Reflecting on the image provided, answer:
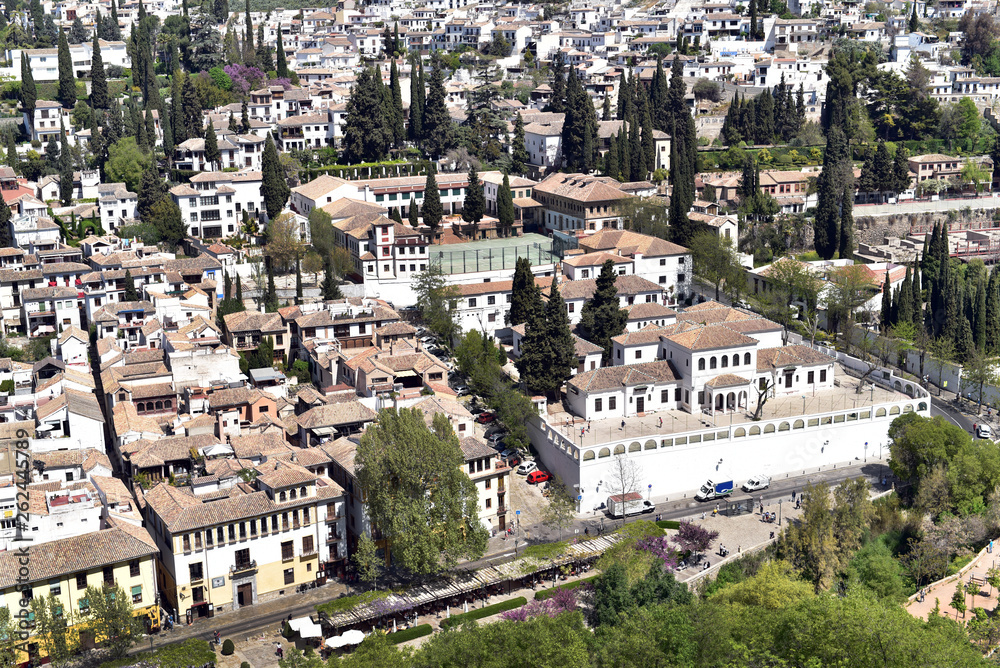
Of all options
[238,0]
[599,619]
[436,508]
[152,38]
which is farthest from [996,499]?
[238,0]

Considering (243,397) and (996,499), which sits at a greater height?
(243,397)

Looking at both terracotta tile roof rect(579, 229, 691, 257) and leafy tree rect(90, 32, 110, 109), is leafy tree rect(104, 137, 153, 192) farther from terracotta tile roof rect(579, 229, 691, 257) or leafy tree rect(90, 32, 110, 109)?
terracotta tile roof rect(579, 229, 691, 257)

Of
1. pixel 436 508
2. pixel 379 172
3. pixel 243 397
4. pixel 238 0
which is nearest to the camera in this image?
pixel 436 508

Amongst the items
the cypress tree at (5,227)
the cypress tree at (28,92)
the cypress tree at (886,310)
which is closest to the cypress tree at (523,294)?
the cypress tree at (886,310)

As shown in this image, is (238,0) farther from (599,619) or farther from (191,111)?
(599,619)

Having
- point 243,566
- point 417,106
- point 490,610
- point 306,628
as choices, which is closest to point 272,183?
point 417,106

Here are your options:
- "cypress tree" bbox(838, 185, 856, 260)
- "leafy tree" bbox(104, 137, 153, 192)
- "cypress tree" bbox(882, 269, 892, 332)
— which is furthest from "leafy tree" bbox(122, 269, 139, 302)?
"cypress tree" bbox(838, 185, 856, 260)

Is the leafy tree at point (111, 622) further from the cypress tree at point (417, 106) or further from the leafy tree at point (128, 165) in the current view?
the cypress tree at point (417, 106)
